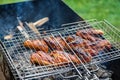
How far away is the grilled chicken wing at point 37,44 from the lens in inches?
146

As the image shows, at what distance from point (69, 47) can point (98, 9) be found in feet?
13.4

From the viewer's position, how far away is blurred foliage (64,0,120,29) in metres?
7.05

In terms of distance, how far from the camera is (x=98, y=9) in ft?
24.6

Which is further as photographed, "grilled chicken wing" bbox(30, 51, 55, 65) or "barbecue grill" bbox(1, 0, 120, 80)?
"grilled chicken wing" bbox(30, 51, 55, 65)

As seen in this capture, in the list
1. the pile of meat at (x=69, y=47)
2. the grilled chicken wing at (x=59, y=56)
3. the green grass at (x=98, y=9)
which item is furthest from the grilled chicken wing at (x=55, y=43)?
the green grass at (x=98, y=9)

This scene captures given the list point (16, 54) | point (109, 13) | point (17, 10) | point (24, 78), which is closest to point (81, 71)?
point (24, 78)

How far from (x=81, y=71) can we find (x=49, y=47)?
2.19 ft

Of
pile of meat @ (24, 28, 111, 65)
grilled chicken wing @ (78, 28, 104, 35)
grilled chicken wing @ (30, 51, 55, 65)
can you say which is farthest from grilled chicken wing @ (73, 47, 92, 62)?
grilled chicken wing @ (78, 28, 104, 35)

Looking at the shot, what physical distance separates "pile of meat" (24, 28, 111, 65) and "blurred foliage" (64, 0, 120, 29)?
118 inches

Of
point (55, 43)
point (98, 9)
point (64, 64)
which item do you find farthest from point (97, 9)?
point (64, 64)

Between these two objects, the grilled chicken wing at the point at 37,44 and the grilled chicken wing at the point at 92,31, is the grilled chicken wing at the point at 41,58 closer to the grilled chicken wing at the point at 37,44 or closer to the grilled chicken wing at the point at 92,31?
the grilled chicken wing at the point at 37,44

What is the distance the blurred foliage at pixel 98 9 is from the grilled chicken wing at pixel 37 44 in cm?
327

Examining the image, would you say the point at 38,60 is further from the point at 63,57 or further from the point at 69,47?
the point at 69,47

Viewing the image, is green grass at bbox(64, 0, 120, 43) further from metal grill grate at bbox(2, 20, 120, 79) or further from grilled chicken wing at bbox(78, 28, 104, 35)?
grilled chicken wing at bbox(78, 28, 104, 35)
